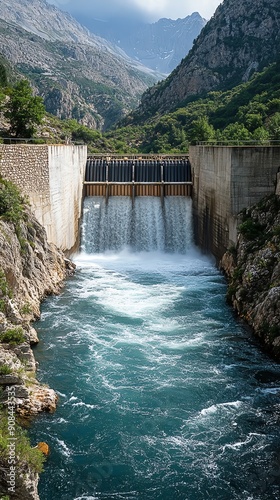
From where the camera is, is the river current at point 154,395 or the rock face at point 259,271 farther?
the rock face at point 259,271

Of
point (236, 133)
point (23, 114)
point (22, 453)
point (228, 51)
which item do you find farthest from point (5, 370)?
point (228, 51)

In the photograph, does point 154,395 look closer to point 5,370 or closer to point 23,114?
point 5,370

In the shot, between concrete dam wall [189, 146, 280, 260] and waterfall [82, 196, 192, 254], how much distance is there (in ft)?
10.1

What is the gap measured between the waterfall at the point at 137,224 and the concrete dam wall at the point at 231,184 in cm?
308

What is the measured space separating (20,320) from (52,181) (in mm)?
13654

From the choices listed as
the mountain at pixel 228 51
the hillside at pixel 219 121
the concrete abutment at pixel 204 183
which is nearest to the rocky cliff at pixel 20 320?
the concrete abutment at pixel 204 183

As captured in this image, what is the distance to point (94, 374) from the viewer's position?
18.0 meters

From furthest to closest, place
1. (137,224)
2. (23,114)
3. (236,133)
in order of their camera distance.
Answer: (236,133)
(137,224)
(23,114)

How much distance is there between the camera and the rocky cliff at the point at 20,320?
Answer: 11250mm

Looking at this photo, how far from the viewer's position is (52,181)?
98.1 feet

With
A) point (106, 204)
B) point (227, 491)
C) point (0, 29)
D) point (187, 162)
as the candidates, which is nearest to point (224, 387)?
point (227, 491)

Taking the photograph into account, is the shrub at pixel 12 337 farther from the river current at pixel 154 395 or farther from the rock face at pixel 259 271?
the rock face at pixel 259 271

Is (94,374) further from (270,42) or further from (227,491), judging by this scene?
(270,42)

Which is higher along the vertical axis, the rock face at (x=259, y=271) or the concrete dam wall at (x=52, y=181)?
the concrete dam wall at (x=52, y=181)
